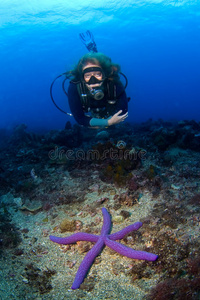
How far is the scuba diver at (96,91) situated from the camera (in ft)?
18.4

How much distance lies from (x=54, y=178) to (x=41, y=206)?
151 cm

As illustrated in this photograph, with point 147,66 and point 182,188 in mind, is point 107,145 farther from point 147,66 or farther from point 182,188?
point 147,66

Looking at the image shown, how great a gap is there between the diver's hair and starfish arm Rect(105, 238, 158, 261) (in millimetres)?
4970

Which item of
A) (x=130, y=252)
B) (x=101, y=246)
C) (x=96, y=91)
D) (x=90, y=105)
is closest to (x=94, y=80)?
(x=96, y=91)

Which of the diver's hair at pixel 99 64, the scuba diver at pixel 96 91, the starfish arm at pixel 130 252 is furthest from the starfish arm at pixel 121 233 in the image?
the diver's hair at pixel 99 64

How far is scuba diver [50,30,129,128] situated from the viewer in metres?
5.61

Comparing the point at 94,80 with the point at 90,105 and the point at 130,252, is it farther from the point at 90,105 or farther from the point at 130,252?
the point at 130,252

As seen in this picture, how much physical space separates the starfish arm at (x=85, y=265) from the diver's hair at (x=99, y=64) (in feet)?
16.4

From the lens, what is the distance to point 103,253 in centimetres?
373

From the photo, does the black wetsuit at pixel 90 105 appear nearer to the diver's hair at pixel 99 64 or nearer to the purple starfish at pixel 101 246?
the diver's hair at pixel 99 64

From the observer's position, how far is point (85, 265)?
3.25m

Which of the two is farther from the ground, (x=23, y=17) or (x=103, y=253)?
(x=23, y=17)

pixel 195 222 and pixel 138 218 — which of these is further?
pixel 138 218

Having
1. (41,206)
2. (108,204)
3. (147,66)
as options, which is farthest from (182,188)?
(147,66)
